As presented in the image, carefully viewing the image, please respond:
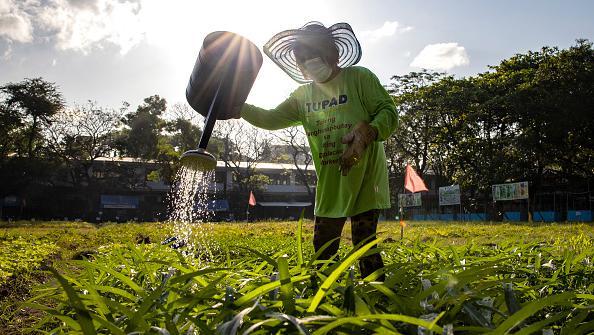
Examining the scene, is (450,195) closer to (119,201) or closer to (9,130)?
(119,201)

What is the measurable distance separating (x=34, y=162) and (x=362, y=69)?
4032 cm

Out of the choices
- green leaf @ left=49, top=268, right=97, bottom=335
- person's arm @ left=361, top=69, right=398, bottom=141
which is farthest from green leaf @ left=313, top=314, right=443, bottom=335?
person's arm @ left=361, top=69, right=398, bottom=141

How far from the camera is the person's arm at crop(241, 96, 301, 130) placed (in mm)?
3271

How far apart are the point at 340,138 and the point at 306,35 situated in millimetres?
663

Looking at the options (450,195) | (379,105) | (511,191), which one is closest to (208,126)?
(379,105)

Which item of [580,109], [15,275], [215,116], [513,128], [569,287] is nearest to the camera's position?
[569,287]

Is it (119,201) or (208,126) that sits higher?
(208,126)

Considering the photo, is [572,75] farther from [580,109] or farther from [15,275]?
[15,275]

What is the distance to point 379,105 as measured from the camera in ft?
9.20

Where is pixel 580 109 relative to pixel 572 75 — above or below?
below

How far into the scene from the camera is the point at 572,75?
26.5 m

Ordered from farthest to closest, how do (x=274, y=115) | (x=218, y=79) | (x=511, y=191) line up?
(x=511, y=191)
(x=274, y=115)
(x=218, y=79)

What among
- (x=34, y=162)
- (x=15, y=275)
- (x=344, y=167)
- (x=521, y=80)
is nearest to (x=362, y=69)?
(x=344, y=167)

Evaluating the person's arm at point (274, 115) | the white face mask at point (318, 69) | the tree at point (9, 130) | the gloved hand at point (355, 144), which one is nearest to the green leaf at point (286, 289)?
the gloved hand at point (355, 144)
